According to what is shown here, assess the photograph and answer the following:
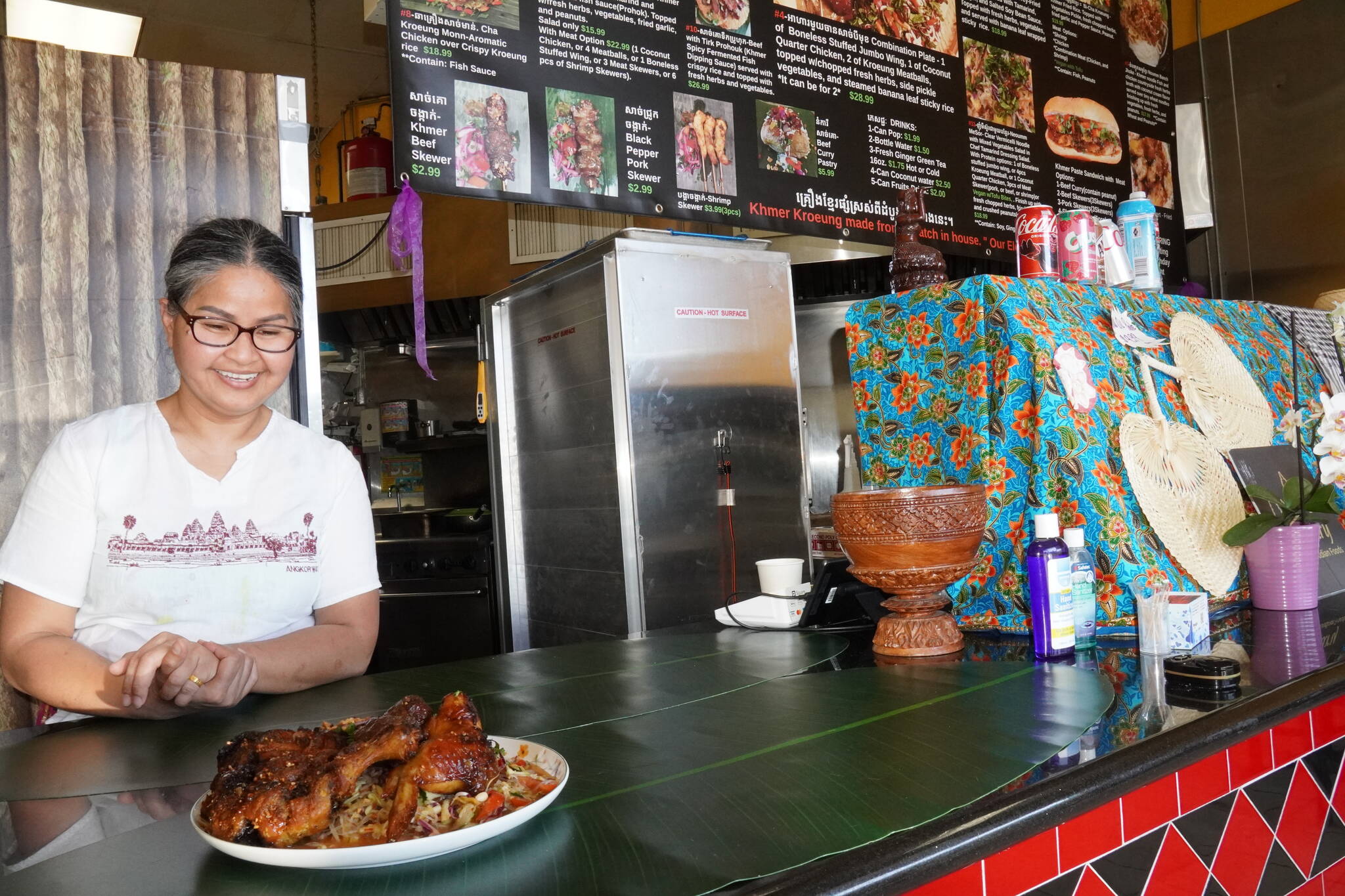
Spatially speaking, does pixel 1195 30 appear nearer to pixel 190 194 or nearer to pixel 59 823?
pixel 190 194

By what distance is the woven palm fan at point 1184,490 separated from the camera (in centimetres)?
163

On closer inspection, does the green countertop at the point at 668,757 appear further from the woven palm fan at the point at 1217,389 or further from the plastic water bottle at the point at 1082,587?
the woven palm fan at the point at 1217,389

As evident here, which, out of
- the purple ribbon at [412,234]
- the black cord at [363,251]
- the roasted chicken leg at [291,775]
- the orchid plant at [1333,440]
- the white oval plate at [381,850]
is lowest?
the white oval plate at [381,850]

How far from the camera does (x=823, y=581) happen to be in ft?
5.62

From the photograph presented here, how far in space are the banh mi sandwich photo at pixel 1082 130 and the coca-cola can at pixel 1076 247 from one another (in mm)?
1950

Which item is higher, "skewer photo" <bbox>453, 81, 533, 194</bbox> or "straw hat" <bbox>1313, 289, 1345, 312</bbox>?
"skewer photo" <bbox>453, 81, 533, 194</bbox>

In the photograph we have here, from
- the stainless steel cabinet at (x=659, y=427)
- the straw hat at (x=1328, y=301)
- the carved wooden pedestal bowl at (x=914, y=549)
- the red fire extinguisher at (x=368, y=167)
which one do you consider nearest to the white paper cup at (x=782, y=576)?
the carved wooden pedestal bowl at (x=914, y=549)

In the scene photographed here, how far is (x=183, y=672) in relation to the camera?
3.90 feet

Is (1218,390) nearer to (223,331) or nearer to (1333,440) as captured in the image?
(1333,440)

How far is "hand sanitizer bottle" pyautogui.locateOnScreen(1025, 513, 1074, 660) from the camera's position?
1.42 metres

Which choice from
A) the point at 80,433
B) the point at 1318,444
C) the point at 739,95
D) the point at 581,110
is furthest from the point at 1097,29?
the point at 80,433

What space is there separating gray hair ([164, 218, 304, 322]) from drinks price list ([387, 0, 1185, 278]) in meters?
0.69

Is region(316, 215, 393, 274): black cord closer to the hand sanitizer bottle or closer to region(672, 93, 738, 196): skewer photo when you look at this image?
region(672, 93, 738, 196): skewer photo

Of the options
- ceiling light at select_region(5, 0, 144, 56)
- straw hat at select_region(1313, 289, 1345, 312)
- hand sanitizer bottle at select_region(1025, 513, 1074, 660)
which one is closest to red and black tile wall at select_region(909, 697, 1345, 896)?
hand sanitizer bottle at select_region(1025, 513, 1074, 660)
